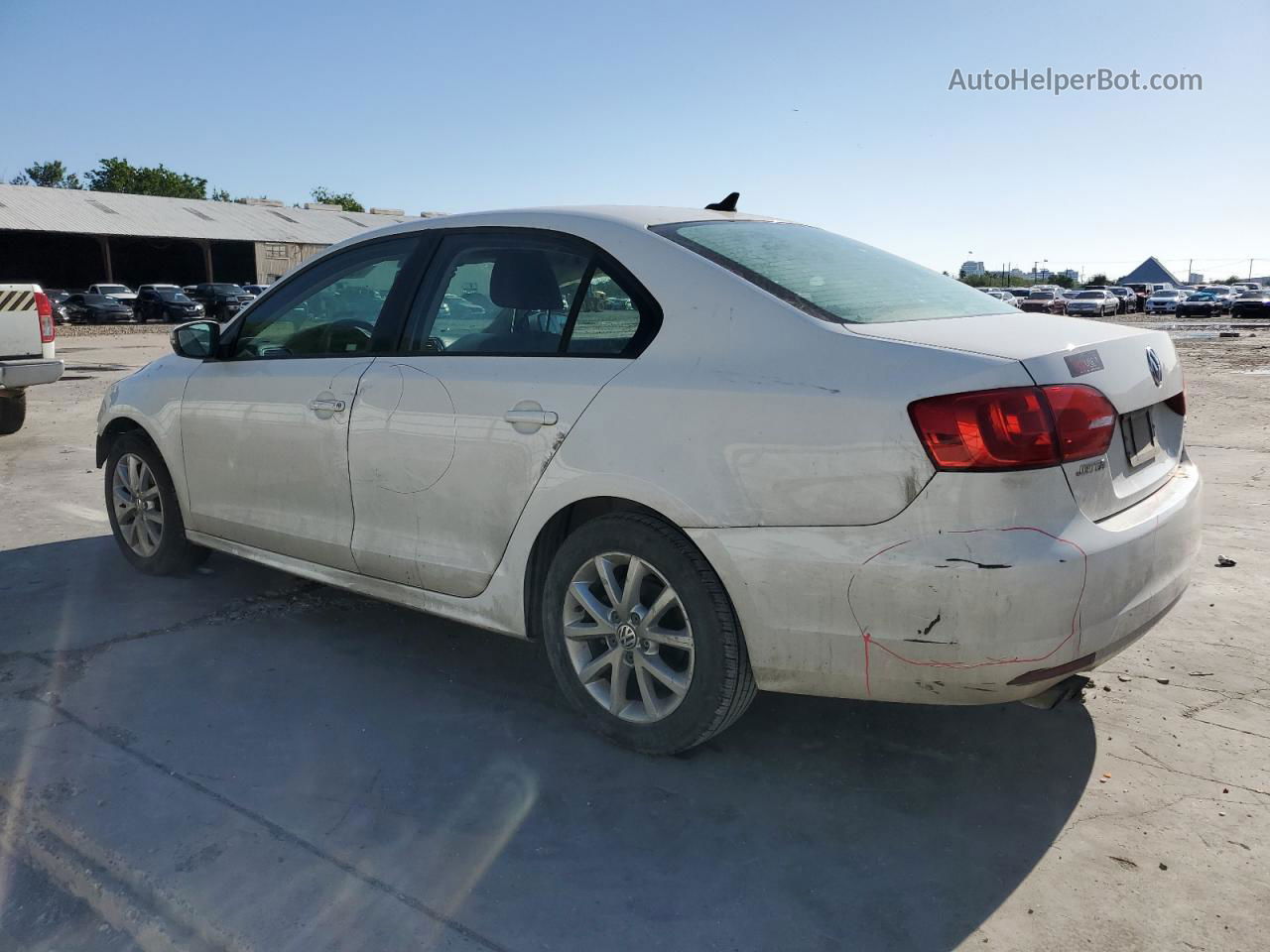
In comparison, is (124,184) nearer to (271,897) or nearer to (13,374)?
(13,374)

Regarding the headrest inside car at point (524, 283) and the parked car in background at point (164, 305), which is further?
the parked car in background at point (164, 305)

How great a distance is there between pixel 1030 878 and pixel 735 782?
2.81 ft

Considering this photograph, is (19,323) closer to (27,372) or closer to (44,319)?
(44,319)

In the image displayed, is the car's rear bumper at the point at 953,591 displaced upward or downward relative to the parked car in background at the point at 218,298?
downward

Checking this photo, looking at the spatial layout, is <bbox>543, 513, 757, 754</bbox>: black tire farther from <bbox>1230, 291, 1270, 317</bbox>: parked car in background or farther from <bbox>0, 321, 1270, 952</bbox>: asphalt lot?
<bbox>1230, 291, 1270, 317</bbox>: parked car in background

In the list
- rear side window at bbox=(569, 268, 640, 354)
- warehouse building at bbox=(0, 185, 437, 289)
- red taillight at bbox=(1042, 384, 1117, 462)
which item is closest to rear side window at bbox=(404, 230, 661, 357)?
rear side window at bbox=(569, 268, 640, 354)

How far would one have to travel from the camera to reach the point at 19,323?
952cm

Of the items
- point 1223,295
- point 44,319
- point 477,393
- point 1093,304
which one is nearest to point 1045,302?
point 1093,304

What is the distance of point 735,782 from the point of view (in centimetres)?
309

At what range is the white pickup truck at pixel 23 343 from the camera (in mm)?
9250

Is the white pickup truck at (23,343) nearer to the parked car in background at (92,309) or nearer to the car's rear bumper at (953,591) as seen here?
the car's rear bumper at (953,591)

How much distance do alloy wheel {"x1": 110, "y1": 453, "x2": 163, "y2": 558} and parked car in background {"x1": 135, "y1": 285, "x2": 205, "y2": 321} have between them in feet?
119

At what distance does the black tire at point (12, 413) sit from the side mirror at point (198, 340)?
6332mm

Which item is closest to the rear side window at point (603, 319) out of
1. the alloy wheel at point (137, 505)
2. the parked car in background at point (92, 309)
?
the alloy wheel at point (137, 505)
